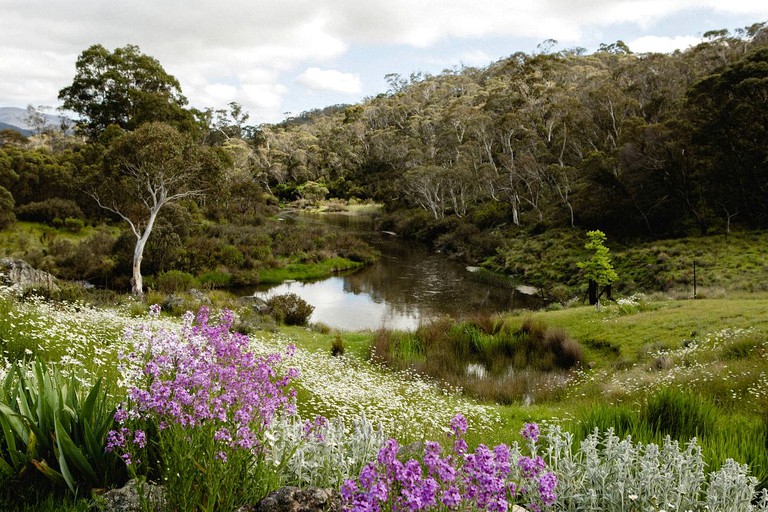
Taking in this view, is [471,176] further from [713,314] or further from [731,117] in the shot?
[713,314]

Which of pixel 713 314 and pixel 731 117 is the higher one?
pixel 731 117

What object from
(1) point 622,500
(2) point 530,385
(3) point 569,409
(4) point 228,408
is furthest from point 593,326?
(4) point 228,408

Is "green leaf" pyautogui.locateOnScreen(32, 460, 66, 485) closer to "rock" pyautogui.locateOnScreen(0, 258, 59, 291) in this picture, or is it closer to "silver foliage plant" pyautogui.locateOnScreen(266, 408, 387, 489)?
"silver foliage plant" pyautogui.locateOnScreen(266, 408, 387, 489)

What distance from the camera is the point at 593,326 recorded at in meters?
17.0

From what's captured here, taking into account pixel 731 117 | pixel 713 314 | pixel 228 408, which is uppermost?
pixel 731 117

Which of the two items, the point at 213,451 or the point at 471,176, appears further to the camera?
the point at 471,176

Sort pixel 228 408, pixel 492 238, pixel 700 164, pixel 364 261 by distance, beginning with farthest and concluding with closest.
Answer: pixel 492 238, pixel 364 261, pixel 700 164, pixel 228 408

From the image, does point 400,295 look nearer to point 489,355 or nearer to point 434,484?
point 489,355

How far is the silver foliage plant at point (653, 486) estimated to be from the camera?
149 inches

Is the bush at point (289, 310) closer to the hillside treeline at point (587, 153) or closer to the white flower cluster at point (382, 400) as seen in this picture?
the white flower cluster at point (382, 400)

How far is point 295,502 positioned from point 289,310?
62.1 feet

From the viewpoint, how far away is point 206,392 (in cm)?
357

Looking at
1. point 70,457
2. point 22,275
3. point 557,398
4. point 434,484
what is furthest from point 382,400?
point 22,275

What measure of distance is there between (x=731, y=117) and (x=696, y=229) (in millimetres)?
7716
